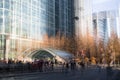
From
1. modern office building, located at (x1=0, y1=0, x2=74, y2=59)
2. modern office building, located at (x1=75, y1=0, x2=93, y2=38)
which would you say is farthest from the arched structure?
modern office building, located at (x1=75, y1=0, x2=93, y2=38)

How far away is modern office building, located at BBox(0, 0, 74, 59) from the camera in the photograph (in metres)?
79.9

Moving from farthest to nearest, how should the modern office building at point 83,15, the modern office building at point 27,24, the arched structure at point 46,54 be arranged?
the modern office building at point 83,15, the modern office building at point 27,24, the arched structure at point 46,54

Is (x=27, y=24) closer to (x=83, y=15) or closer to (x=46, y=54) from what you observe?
(x=46, y=54)

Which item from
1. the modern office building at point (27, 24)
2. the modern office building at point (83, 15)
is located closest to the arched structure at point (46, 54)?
the modern office building at point (27, 24)

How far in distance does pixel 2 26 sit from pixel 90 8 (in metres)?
95.3

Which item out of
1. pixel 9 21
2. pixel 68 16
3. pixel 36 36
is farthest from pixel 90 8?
pixel 9 21

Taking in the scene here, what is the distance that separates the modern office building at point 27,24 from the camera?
79938 mm

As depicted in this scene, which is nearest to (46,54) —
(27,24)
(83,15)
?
(27,24)

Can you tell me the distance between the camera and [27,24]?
91500 millimetres

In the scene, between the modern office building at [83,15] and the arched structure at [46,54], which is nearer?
the arched structure at [46,54]

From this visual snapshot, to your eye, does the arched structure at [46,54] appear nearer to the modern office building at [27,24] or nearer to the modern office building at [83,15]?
the modern office building at [27,24]

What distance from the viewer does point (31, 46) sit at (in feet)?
298

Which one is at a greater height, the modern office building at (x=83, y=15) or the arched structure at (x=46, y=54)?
the modern office building at (x=83, y=15)

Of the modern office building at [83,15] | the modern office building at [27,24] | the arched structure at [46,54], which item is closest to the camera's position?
the arched structure at [46,54]
